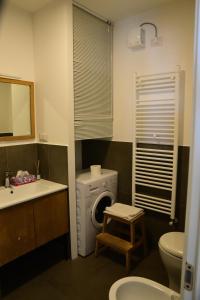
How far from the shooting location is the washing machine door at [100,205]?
253cm

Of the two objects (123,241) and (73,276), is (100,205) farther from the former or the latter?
(73,276)

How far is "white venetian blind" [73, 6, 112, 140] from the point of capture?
235cm

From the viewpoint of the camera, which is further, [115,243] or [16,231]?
[115,243]

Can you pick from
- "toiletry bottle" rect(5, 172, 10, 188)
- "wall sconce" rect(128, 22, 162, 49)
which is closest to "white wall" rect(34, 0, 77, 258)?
"toiletry bottle" rect(5, 172, 10, 188)

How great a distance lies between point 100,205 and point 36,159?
0.94m

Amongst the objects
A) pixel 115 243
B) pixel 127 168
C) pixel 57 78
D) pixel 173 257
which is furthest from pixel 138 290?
pixel 57 78

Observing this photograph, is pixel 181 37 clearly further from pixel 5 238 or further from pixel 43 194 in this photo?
pixel 5 238

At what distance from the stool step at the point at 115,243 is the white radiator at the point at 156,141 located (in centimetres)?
50

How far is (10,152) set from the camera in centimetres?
242

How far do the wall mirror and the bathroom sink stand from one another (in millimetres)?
1770

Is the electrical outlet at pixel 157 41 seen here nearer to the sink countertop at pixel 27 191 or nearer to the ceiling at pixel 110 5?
the ceiling at pixel 110 5

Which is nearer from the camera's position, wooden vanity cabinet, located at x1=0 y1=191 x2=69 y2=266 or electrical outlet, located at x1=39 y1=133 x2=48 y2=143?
wooden vanity cabinet, located at x1=0 y1=191 x2=69 y2=266

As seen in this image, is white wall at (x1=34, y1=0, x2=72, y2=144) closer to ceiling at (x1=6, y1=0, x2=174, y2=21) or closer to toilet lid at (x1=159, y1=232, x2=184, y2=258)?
ceiling at (x1=6, y1=0, x2=174, y2=21)

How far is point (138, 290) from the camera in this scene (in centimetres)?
147
